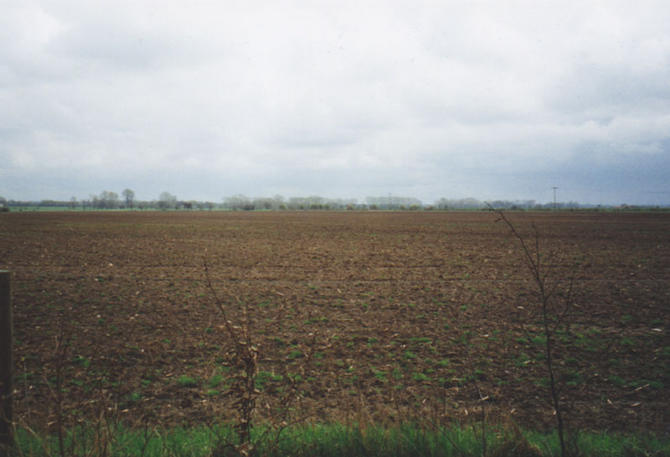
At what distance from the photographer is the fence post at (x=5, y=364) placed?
334 centimetres

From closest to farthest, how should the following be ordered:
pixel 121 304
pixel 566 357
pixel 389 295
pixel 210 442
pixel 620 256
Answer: pixel 210 442
pixel 566 357
pixel 121 304
pixel 389 295
pixel 620 256

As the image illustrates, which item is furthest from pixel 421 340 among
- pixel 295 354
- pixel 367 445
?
pixel 367 445

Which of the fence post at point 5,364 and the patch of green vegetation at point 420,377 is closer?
the fence post at point 5,364

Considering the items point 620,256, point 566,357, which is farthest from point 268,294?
point 620,256

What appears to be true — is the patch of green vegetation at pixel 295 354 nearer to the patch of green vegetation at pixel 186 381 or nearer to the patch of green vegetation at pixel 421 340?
the patch of green vegetation at pixel 186 381

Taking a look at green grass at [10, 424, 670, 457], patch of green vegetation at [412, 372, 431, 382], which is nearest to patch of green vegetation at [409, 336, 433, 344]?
patch of green vegetation at [412, 372, 431, 382]

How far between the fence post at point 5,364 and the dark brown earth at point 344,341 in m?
0.37

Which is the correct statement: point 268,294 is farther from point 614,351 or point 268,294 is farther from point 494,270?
point 494,270

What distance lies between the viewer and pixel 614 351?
827cm

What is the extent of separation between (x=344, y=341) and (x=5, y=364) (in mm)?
6504

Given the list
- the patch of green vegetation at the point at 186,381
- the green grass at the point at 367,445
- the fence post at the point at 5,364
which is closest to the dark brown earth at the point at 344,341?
the patch of green vegetation at the point at 186,381

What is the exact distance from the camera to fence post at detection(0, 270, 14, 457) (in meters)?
3.34

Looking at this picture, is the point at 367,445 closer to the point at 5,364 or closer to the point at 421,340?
the point at 5,364

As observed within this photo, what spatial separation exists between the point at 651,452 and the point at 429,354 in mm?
4448
